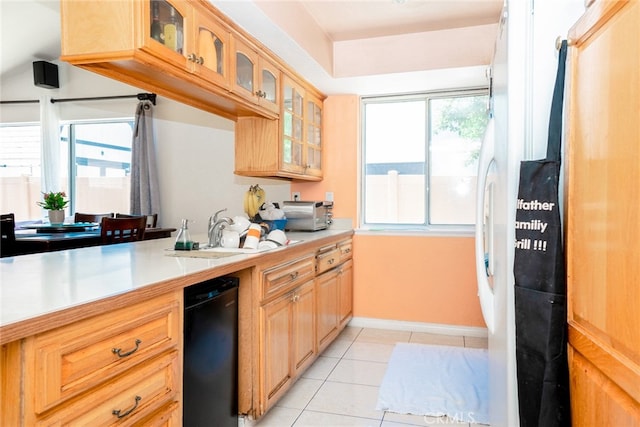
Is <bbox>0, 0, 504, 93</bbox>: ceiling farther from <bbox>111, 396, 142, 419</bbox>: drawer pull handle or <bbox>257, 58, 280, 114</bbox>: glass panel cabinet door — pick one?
<bbox>111, 396, 142, 419</bbox>: drawer pull handle

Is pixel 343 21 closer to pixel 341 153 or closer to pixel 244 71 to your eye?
pixel 244 71

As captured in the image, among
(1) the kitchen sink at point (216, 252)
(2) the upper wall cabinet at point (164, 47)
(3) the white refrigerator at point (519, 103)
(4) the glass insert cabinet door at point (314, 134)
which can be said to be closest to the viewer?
(3) the white refrigerator at point (519, 103)

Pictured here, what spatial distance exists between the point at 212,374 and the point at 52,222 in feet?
11.3

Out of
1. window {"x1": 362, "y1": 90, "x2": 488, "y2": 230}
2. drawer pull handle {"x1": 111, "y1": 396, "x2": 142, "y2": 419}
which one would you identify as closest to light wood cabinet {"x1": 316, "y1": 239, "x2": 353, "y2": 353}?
window {"x1": 362, "y1": 90, "x2": 488, "y2": 230}

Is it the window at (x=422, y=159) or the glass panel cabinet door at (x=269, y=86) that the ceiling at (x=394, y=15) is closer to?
the glass panel cabinet door at (x=269, y=86)

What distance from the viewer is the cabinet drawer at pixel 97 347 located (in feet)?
3.19

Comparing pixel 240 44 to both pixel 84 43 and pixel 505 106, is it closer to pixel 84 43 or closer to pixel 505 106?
pixel 84 43

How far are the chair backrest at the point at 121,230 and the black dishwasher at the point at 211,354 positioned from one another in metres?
1.81

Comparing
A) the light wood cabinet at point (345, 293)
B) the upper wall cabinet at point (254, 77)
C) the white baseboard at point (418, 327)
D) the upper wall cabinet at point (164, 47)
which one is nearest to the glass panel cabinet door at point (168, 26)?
the upper wall cabinet at point (164, 47)

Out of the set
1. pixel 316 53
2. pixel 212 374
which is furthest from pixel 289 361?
pixel 316 53

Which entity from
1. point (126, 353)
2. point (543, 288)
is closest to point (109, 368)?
point (126, 353)

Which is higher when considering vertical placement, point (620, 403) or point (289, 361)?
point (620, 403)

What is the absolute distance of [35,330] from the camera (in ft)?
3.04

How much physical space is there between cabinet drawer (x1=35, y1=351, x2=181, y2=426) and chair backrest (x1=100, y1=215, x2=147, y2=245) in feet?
7.34
